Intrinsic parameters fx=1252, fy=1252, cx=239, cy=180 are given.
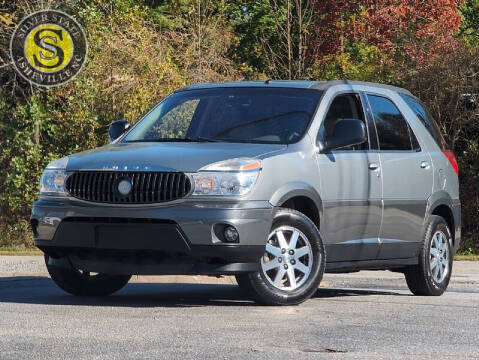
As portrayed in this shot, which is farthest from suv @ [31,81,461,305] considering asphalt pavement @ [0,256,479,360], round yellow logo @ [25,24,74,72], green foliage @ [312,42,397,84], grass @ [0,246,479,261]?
round yellow logo @ [25,24,74,72]

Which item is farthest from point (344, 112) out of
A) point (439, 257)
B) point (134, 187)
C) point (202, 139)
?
point (134, 187)

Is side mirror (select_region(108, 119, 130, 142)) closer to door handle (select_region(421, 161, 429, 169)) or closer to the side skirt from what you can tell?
the side skirt

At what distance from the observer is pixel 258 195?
976 centimetres

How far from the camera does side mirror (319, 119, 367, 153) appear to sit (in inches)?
415

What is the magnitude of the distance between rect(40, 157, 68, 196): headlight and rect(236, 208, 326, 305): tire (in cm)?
165

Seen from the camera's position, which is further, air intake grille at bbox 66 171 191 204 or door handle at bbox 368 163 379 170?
door handle at bbox 368 163 379 170

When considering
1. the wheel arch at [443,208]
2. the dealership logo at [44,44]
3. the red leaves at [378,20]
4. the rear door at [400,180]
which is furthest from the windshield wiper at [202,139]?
the red leaves at [378,20]

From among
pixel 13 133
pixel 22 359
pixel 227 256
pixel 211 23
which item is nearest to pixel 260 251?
pixel 227 256

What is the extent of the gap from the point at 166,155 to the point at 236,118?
1.14 m

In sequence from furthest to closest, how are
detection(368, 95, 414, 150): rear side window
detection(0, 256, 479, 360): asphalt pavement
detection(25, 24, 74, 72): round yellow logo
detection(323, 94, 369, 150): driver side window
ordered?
1. detection(25, 24, 74, 72): round yellow logo
2. detection(368, 95, 414, 150): rear side window
3. detection(323, 94, 369, 150): driver side window
4. detection(0, 256, 479, 360): asphalt pavement

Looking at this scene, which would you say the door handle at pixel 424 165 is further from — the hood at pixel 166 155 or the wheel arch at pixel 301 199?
the hood at pixel 166 155

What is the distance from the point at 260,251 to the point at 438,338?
1.92 m

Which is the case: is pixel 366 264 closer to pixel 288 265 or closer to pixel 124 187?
pixel 288 265

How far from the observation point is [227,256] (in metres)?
9.58
